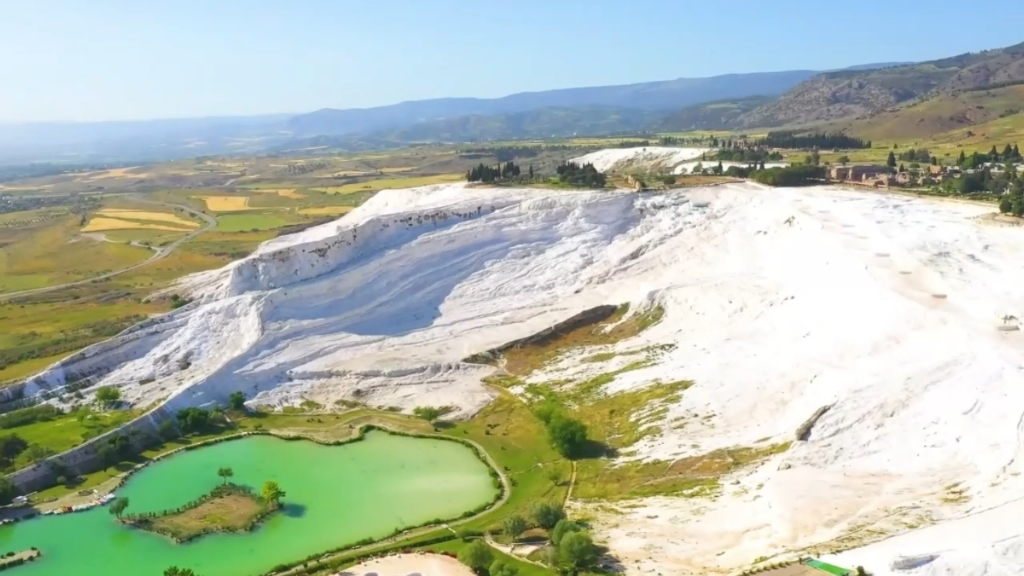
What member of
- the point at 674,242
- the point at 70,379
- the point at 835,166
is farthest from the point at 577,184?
the point at 70,379

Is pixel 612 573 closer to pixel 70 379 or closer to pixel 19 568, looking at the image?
pixel 19 568

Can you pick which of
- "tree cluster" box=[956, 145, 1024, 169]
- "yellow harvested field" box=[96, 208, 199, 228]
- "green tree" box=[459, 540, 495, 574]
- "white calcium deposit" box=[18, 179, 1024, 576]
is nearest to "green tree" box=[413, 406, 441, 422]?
"white calcium deposit" box=[18, 179, 1024, 576]

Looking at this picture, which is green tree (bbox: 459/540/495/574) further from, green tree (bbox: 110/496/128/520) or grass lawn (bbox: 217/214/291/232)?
grass lawn (bbox: 217/214/291/232)

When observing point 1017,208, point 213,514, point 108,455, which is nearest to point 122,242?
point 108,455

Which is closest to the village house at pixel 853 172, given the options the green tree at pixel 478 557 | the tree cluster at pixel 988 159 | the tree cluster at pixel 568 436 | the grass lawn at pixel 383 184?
the tree cluster at pixel 988 159

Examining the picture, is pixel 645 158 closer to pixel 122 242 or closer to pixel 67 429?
pixel 122 242

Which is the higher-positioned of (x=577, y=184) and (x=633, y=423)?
(x=577, y=184)
